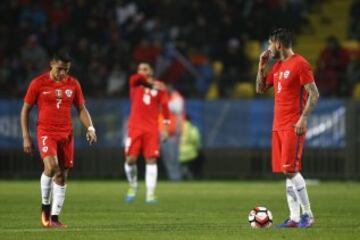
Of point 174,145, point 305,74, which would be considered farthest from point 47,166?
point 174,145

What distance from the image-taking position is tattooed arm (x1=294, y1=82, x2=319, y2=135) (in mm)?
14992

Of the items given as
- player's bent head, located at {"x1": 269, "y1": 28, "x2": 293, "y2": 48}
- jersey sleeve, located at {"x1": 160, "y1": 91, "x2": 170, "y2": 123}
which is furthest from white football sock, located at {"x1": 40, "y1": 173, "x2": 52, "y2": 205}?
jersey sleeve, located at {"x1": 160, "y1": 91, "x2": 170, "y2": 123}

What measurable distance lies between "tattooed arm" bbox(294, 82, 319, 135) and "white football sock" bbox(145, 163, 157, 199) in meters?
7.91

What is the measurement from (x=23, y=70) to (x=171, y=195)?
10277 millimetres

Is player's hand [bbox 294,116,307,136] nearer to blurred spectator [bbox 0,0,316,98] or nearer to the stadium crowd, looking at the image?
the stadium crowd

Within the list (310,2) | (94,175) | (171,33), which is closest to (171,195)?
(94,175)

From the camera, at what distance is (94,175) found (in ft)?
108

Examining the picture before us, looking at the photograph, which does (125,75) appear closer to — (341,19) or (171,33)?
(171,33)

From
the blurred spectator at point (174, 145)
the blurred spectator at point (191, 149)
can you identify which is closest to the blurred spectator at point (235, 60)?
the blurred spectator at point (174, 145)

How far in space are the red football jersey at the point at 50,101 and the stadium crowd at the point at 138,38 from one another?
16.5 metres

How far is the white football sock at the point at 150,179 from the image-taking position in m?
22.6

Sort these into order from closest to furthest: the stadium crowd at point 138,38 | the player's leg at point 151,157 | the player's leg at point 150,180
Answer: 1. the player's leg at point 150,180
2. the player's leg at point 151,157
3. the stadium crowd at point 138,38

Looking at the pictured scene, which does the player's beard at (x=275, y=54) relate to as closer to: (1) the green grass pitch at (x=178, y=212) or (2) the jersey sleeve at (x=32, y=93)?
(1) the green grass pitch at (x=178, y=212)

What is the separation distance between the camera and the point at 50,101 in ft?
52.3
